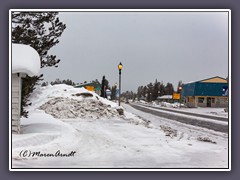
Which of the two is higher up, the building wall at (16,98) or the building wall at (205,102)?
the building wall at (16,98)

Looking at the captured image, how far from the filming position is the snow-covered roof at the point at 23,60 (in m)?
7.72

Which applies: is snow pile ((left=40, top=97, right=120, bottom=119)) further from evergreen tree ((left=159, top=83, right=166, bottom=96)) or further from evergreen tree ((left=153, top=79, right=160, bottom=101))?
evergreen tree ((left=159, top=83, right=166, bottom=96))

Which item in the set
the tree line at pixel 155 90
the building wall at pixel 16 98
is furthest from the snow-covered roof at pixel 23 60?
the tree line at pixel 155 90

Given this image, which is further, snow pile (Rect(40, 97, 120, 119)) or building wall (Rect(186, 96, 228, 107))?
building wall (Rect(186, 96, 228, 107))

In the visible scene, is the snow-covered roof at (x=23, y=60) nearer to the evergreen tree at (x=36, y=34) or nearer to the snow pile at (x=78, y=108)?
the evergreen tree at (x=36, y=34)

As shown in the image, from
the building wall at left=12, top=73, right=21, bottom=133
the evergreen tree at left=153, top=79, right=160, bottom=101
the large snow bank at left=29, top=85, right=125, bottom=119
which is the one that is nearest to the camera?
the building wall at left=12, top=73, right=21, bottom=133

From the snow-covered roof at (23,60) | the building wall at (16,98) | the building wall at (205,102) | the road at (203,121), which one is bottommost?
the road at (203,121)

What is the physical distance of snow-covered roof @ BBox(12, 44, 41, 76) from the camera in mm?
7725

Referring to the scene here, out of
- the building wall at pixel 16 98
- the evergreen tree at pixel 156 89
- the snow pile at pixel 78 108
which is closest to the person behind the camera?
the building wall at pixel 16 98

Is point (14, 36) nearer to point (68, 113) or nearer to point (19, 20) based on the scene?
point (19, 20)

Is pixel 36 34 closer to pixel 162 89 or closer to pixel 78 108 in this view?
pixel 78 108

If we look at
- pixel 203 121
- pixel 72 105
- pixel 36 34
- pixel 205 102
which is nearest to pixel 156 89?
pixel 205 102

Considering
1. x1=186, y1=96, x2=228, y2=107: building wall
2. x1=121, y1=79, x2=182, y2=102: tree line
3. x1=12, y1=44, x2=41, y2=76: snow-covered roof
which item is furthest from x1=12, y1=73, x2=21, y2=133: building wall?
x1=121, y1=79, x2=182, y2=102: tree line

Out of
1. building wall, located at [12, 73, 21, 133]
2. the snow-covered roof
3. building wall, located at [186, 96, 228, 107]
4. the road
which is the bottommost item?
the road
